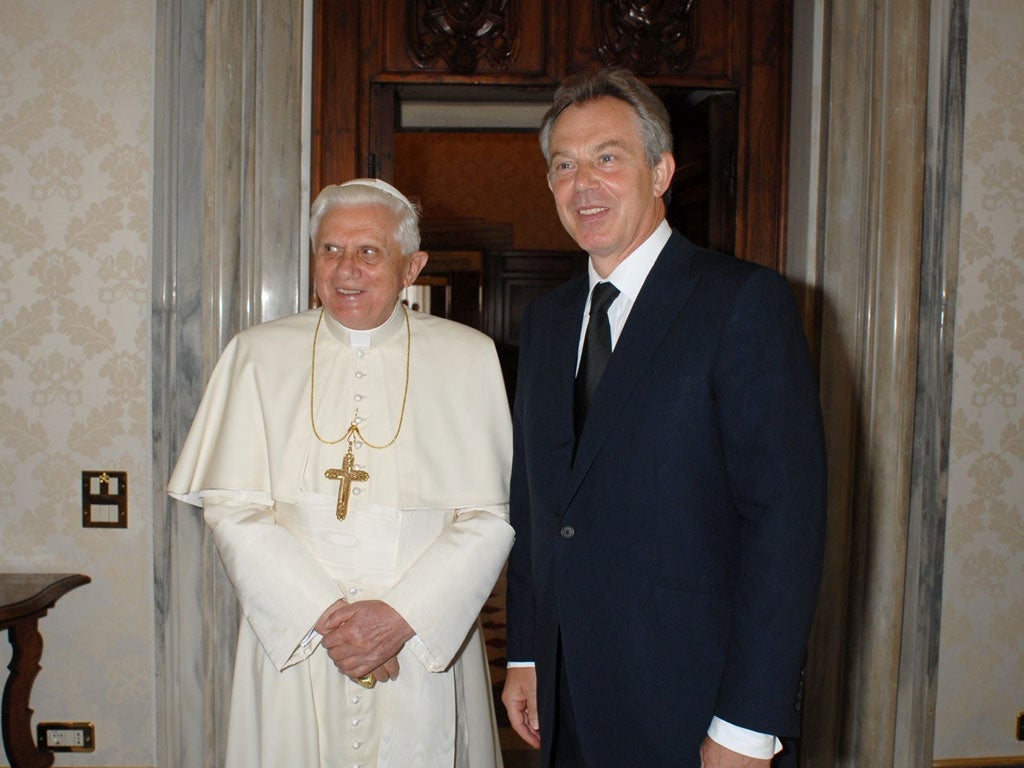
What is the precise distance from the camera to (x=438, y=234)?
9.99 metres

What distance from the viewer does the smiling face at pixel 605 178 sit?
65.5 inches

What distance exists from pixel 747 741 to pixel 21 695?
2.52 m

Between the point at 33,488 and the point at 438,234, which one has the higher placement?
the point at 438,234

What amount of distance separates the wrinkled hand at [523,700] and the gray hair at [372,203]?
1099 mm

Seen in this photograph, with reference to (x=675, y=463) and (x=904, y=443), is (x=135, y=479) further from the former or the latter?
(x=904, y=443)

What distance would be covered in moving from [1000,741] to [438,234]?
8.07 meters

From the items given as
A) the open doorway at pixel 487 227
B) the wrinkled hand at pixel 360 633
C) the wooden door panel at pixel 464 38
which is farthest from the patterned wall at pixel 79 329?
the open doorway at pixel 487 227

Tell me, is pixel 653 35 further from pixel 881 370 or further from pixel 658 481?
pixel 658 481

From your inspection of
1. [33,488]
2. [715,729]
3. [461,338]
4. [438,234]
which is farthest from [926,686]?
[438,234]

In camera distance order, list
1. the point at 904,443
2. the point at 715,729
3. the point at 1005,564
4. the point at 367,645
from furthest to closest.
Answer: the point at 1005,564, the point at 904,443, the point at 367,645, the point at 715,729

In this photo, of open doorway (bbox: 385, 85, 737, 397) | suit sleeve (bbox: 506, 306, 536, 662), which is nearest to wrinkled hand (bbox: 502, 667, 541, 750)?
suit sleeve (bbox: 506, 306, 536, 662)

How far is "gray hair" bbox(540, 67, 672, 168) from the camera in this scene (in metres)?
1.68

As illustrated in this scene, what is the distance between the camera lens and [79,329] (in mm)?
2904

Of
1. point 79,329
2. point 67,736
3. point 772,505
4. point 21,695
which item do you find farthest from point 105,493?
point 772,505
